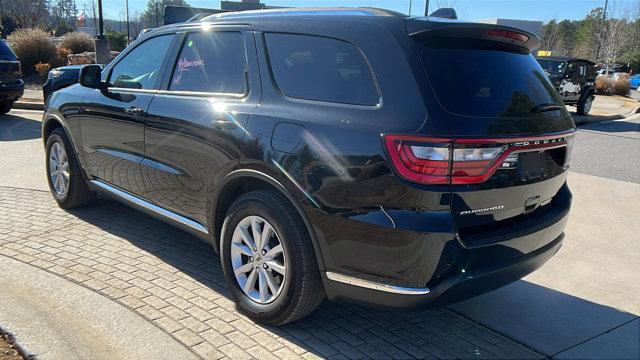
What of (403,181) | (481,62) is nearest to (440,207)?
(403,181)

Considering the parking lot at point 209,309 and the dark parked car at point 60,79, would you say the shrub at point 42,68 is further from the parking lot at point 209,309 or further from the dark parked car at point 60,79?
the parking lot at point 209,309

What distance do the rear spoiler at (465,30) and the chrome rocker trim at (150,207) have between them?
6.55ft

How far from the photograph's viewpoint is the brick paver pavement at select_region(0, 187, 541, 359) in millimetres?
3162

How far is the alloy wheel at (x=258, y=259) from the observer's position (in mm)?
3236

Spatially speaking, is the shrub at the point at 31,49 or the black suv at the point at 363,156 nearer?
the black suv at the point at 363,156

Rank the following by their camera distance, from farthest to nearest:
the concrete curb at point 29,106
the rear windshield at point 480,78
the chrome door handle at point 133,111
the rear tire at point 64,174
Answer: the concrete curb at point 29,106, the rear tire at point 64,174, the chrome door handle at point 133,111, the rear windshield at point 480,78

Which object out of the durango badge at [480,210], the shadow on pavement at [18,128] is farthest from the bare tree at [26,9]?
the durango badge at [480,210]

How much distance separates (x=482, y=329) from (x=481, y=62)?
169cm

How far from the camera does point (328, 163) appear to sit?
2820 mm

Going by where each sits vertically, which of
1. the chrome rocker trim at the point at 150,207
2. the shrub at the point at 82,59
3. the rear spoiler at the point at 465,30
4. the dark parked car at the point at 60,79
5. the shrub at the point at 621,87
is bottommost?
the chrome rocker trim at the point at 150,207

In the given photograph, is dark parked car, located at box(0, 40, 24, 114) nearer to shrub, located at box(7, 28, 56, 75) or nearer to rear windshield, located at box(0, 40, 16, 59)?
rear windshield, located at box(0, 40, 16, 59)

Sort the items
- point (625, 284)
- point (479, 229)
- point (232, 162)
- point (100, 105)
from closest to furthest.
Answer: point (479, 229) < point (232, 162) < point (625, 284) < point (100, 105)

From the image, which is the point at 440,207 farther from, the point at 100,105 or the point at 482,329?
the point at 100,105

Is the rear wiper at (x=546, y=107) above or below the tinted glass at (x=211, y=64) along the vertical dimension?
below
